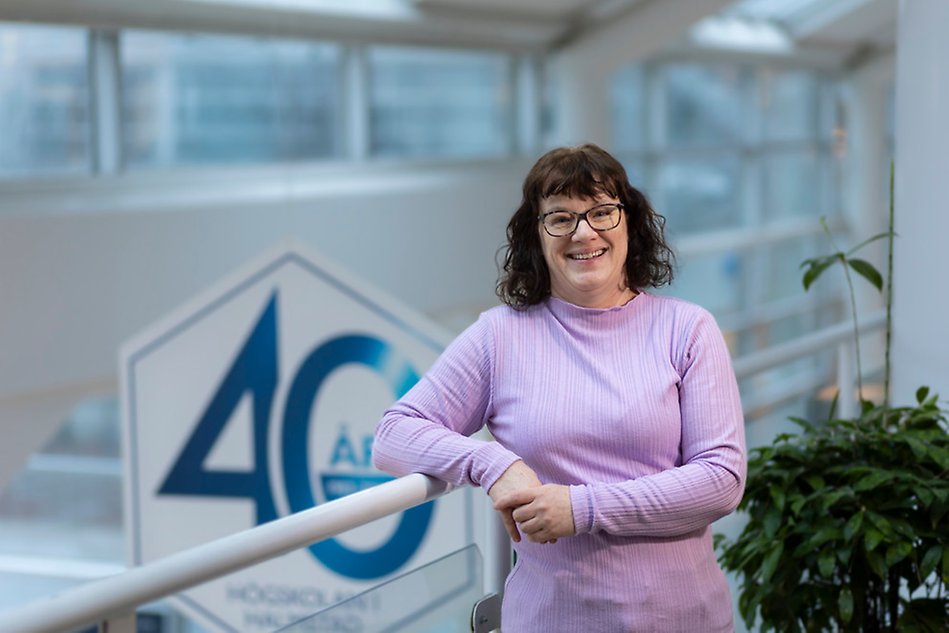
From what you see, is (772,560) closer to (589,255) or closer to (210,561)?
(589,255)

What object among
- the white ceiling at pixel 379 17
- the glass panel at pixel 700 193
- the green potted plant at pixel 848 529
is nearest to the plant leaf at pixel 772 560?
the green potted plant at pixel 848 529

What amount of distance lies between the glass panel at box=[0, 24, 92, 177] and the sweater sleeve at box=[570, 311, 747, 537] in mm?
5318

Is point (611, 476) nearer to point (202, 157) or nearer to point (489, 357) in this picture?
point (489, 357)

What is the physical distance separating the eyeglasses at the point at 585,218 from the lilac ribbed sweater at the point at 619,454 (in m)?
0.13

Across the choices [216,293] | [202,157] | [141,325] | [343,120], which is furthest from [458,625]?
→ [343,120]

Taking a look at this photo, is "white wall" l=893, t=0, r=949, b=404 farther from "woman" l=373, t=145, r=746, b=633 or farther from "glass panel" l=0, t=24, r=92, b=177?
"glass panel" l=0, t=24, r=92, b=177

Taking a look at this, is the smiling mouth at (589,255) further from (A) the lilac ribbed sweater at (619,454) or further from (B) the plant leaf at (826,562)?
(B) the plant leaf at (826,562)

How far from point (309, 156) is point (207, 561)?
23.0 feet

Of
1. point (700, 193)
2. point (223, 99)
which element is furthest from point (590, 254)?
point (700, 193)

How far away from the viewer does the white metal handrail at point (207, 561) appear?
1541 mm

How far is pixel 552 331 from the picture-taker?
82.0 inches

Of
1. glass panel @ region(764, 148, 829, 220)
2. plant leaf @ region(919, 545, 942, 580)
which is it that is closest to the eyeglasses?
plant leaf @ region(919, 545, 942, 580)

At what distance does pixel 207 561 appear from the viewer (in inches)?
69.6

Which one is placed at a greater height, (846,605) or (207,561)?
(207,561)
